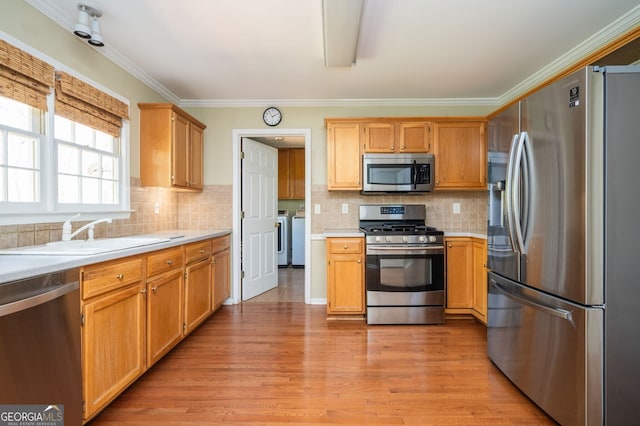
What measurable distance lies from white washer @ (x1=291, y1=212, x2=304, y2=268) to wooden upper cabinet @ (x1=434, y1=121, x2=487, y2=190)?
2.92 m

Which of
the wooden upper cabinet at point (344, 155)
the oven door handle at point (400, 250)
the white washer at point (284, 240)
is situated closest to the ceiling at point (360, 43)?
the wooden upper cabinet at point (344, 155)

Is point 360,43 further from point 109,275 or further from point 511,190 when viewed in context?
point 109,275

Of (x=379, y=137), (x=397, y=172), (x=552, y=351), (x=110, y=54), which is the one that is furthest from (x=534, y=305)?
(x=110, y=54)

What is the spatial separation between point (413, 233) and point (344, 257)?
2.41 feet

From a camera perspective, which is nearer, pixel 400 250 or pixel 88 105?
pixel 88 105

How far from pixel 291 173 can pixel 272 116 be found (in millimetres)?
2238

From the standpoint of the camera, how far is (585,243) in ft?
4.67

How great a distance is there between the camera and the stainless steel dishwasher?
1149 mm

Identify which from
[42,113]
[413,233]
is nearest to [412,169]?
[413,233]

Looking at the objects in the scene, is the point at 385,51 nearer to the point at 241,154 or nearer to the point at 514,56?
the point at 514,56

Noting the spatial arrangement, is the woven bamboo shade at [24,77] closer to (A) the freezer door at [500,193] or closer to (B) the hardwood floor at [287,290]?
(B) the hardwood floor at [287,290]

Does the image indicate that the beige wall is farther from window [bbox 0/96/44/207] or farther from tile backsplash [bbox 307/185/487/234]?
window [bbox 0/96/44/207]

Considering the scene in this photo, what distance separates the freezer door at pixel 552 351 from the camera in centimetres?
143

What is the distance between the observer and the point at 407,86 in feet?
10.8
